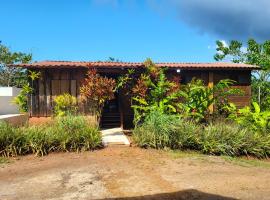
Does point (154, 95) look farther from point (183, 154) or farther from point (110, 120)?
point (110, 120)

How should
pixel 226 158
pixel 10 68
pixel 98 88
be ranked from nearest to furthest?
1. pixel 226 158
2. pixel 98 88
3. pixel 10 68

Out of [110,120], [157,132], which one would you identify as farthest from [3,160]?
[110,120]

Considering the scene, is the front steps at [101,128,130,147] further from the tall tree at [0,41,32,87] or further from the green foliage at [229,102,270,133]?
the tall tree at [0,41,32,87]

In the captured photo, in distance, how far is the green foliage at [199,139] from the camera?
37.1 ft

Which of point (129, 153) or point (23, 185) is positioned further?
point (129, 153)

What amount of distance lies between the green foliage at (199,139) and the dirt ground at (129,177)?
54 cm

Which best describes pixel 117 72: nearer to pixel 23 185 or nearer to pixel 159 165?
pixel 159 165

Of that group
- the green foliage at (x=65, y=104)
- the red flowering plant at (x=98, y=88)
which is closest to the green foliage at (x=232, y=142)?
the red flowering plant at (x=98, y=88)

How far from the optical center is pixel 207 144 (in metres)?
11.3

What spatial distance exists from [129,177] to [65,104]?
6947 millimetres

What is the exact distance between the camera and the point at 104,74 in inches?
648

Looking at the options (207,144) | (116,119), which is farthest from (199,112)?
(116,119)

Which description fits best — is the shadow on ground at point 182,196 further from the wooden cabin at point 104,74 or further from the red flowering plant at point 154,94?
the wooden cabin at point 104,74

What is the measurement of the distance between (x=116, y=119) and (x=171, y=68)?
330cm
